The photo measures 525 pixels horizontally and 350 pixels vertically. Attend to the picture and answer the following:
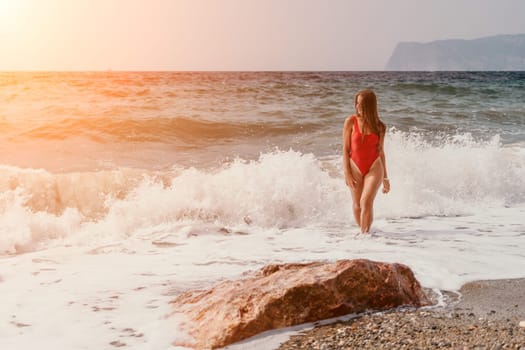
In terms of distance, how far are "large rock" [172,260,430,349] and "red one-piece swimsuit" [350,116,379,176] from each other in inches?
89.4

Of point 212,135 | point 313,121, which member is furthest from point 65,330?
point 313,121

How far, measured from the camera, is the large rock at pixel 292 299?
3.61m

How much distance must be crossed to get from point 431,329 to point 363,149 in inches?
119

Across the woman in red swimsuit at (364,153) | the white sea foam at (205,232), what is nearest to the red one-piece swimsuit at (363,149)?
the woman in red swimsuit at (364,153)

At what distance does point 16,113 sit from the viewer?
1809 cm

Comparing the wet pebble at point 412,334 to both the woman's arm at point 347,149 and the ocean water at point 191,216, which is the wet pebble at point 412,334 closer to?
the ocean water at point 191,216

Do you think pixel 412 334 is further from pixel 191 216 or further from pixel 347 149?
pixel 191 216

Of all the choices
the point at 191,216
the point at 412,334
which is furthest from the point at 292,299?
the point at 191,216

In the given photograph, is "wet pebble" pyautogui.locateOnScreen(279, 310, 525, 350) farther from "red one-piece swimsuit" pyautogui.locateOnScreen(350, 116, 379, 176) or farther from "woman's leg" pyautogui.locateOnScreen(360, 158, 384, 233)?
"red one-piece swimsuit" pyautogui.locateOnScreen(350, 116, 379, 176)

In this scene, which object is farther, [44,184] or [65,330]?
[44,184]

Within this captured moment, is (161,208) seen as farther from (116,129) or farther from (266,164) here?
(116,129)

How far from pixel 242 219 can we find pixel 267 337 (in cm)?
432

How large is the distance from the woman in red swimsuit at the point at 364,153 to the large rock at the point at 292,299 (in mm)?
2232

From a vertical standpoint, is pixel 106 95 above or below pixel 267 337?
above
